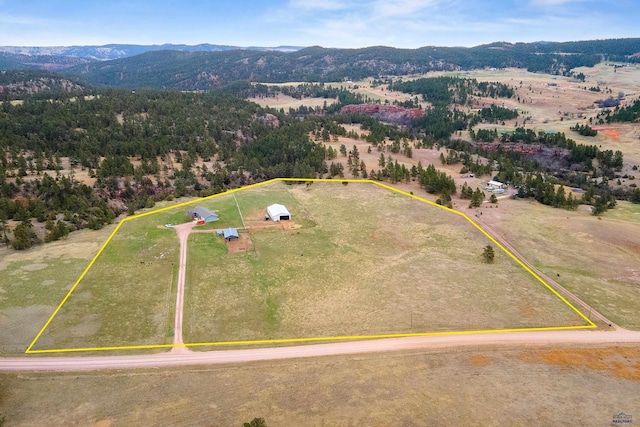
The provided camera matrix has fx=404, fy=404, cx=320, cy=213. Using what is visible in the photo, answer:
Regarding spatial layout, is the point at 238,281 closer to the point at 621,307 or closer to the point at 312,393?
the point at 312,393

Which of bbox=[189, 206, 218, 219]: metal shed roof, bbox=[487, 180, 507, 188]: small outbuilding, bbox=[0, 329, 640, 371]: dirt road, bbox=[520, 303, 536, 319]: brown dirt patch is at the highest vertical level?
bbox=[487, 180, 507, 188]: small outbuilding

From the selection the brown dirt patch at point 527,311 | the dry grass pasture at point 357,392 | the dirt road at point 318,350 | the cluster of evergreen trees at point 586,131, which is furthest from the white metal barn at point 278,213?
the cluster of evergreen trees at point 586,131

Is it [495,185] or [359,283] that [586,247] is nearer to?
[495,185]

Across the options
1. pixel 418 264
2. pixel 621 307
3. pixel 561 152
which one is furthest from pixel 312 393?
pixel 561 152

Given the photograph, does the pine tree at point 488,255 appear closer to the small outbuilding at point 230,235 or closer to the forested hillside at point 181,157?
the forested hillside at point 181,157

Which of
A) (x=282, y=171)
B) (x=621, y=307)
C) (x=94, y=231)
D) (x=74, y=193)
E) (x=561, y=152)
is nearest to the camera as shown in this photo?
(x=621, y=307)

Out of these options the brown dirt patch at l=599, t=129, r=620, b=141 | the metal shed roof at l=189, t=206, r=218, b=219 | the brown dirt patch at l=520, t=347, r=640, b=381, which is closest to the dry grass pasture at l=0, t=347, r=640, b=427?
the brown dirt patch at l=520, t=347, r=640, b=381

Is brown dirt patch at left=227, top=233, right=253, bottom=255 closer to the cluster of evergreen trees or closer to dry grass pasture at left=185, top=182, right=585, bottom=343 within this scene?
dry grass pasture at left=185, top=182, right=585, bottom=343
